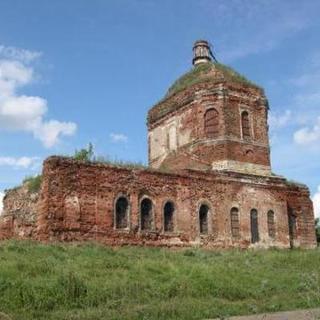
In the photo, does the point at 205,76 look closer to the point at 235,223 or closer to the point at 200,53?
the point at 200,53

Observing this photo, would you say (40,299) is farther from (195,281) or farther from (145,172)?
(145,172)

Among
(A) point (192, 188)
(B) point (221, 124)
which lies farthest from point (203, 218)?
(B) point (221, 124)

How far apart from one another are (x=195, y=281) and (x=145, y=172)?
10.2m

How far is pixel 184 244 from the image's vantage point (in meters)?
23.5

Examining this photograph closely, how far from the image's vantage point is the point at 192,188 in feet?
79.9

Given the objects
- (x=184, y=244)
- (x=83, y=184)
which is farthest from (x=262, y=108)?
(x=83, y=184)

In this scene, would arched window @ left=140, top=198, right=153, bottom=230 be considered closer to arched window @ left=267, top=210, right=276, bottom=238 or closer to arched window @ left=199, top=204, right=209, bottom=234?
arched window @ left=199, top=204, right=209, bottom=234

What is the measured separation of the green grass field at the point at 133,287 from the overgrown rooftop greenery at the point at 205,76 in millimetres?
12725

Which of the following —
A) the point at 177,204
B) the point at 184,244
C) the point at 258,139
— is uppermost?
the point at 258,139

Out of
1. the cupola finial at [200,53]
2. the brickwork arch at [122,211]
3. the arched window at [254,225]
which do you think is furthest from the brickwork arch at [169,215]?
the cupola finial at [200,53]

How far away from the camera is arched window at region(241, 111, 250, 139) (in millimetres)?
27594

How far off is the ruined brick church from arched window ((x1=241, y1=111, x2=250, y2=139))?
0.05 metres

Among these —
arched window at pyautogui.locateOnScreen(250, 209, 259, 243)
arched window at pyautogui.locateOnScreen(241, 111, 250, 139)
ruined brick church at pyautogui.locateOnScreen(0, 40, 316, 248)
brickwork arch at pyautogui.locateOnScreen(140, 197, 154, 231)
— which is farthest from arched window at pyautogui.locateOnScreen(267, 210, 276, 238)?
brickwork arch at pyautogui.locateOnScreen(140, 197, 154, 231)

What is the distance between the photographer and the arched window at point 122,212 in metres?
22.2
